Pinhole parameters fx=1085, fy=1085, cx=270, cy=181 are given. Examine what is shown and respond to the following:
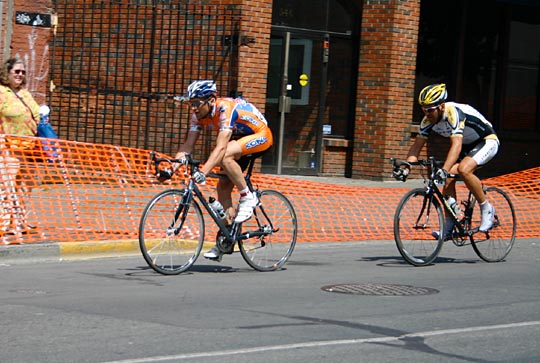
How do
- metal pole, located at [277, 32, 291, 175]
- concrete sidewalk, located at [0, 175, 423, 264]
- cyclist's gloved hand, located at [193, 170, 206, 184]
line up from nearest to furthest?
1. cyclist's gloved hand, located at [193, 170, 206, 184]
2. concrete sidewalk, located at [0, 175, 423, 264]
3. metal pole, located at [277, 32, 291, 175]

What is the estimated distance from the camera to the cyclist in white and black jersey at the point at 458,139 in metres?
11.3

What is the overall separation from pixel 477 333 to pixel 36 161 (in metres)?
6.57

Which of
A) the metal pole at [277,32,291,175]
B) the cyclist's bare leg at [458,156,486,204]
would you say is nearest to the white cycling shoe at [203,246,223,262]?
the cyclist's bare leg at [458,156,486,204]

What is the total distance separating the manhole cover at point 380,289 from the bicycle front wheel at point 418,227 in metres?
1.35

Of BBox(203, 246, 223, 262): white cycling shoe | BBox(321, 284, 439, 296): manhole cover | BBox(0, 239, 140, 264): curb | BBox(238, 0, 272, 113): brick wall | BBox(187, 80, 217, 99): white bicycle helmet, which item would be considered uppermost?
BBox(238, 0, 272, 113): brick wall

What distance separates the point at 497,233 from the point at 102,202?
456 centimetres

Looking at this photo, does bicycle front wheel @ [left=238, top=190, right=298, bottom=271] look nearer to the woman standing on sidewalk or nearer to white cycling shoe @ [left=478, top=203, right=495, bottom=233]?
white cycling shoe @ [left=478, top=203, right=495, bottom=233]

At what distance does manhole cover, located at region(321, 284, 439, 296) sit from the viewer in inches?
371

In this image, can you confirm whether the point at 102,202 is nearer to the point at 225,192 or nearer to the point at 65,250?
the point at 65,250

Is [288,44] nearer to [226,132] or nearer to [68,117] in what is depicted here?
[68,117]

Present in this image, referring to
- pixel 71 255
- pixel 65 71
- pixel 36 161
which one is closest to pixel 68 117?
pixel 65 71

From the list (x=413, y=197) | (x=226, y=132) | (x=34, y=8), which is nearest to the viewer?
(x=226, y=132)

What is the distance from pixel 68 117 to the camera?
18422 mm

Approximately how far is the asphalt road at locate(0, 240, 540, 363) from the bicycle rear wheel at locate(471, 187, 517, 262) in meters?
0.40
